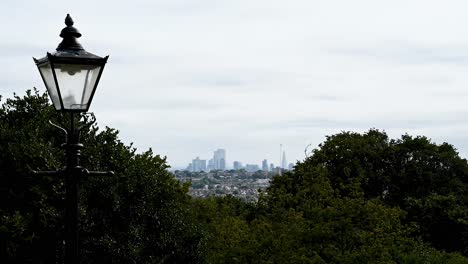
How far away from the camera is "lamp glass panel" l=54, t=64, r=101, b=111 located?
6.61 meters

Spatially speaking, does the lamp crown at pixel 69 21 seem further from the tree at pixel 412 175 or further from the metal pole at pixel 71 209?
the tree at pixel 412 175

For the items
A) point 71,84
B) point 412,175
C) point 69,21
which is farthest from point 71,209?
point 412,175

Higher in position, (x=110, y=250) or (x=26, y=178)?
(x=26, y=178)

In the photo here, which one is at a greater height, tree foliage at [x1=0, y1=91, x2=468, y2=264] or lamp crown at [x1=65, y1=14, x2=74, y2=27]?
lamp crown at [x1=65, y1=14, x2=74, y2=27]

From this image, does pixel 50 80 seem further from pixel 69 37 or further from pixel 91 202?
pixel 91 202

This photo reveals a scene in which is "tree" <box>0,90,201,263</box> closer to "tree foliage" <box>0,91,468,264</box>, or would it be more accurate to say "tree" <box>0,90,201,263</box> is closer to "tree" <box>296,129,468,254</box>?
"tree foliage" <box>0,91,468,264</box>

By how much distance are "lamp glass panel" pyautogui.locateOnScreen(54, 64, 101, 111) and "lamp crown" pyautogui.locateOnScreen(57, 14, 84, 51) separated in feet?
0.89

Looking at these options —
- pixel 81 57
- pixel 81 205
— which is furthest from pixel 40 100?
pixel 81 57

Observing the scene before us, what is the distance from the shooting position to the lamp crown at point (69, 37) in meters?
6.82

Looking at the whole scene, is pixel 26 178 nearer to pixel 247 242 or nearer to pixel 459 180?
pixel 247 242

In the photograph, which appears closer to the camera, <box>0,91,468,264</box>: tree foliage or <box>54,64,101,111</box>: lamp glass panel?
<box>54,64,101,111</box>: lamp glass panel

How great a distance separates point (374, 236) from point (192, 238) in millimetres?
6534

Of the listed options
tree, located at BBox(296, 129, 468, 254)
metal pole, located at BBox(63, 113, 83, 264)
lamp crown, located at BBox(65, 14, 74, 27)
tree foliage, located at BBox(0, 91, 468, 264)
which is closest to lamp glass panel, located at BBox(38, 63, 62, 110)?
metal pole, located at BBox(63, 113, 83, 264)

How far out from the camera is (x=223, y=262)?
2827cm
